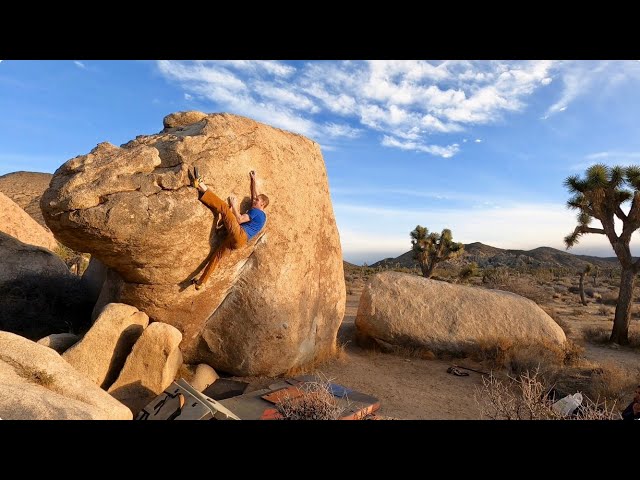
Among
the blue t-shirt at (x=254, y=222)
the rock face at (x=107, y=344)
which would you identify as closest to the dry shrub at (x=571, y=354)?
the blue t-shirt at (x=254, y=222)

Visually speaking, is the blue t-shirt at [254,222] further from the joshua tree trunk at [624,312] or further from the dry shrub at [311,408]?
the joshua tree trunk at [624,312]

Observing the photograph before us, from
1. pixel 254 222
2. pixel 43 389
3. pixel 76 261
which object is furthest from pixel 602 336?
pixel 76 261

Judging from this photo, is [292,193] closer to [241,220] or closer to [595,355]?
[241,220]

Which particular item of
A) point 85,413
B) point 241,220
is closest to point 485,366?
point 241,220

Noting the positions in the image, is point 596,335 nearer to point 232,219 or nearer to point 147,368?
point 232,219

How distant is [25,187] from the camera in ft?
Answer: 113

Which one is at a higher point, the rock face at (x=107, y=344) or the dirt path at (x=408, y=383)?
the rock face at (x=107, y=344)

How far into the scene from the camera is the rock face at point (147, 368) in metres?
5.19

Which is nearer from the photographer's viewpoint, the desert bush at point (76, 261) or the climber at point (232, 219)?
the climber at point (232, 219)

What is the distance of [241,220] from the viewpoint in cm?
600

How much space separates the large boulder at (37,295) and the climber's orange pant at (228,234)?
299 centimetres

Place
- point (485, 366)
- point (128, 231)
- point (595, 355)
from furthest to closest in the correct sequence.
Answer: point (595, 355) < point (485, 366) < point (128, 231)

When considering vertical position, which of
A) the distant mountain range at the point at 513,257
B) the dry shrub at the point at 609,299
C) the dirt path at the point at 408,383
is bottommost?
the dirt path at the point at 408,383
